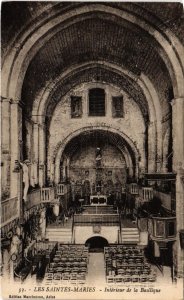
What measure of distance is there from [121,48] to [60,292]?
38.0ft

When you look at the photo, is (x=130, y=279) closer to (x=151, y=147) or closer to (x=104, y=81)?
(x=151, y=147)

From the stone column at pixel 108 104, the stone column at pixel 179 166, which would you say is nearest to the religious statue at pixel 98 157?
the stone column at pixel 108 104

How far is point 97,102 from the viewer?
22.0 meters

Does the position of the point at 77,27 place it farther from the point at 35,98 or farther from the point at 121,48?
the point at 35,98

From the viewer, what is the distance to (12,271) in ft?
40.7

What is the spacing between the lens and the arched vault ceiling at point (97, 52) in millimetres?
14914

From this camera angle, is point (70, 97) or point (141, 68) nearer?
point (141, 68)

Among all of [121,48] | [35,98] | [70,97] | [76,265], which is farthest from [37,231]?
[121,48]

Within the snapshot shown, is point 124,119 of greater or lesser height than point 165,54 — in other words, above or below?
below

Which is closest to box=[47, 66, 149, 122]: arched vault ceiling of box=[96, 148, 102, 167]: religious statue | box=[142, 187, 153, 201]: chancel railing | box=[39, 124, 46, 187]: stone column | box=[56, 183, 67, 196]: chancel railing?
box=[39, 124, 46, 187]: stone column

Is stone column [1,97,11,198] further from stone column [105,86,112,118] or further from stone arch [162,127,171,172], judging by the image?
stone column [105,86,112,118]

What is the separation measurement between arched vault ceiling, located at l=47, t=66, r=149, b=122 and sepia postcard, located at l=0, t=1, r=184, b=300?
0.11m

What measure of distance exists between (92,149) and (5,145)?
44.3ft

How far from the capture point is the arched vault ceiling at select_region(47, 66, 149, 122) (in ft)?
65.5
